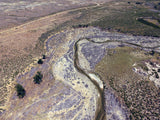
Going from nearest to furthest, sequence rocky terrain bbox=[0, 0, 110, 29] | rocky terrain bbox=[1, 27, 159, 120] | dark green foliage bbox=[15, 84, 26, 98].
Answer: rocky terrain bbox=[1, 27, 159, 120]
dark green foliage bbox=[15, 84, 26, 98]
rocky terrain bbox=[0, 0, 110, 29]

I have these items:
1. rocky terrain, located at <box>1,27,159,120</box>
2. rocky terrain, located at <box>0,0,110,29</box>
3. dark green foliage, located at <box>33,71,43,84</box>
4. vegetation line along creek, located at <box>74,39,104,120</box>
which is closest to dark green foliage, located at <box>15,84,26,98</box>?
rocky terrain, located at <box>1,27,159,120</box>

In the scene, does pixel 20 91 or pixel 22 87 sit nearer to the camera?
pixel 20 91

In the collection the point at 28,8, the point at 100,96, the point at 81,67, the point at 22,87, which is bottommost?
the point at 100,96

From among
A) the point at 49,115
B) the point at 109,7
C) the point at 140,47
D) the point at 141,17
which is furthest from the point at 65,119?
the point at 109,7

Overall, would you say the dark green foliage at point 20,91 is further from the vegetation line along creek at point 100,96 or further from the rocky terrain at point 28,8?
the rocky terrain at point 28,8

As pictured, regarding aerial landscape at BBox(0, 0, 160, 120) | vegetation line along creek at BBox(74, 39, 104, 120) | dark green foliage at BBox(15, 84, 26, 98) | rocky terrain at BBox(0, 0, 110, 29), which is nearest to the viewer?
vegetation line along creek at BBox(74, 39, 104, 120)

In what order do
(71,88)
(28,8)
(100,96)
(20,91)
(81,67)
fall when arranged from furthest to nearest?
1. (28,8)
2. (81,67)
3. (71,88)
4. (100,96)
5. (20,91)

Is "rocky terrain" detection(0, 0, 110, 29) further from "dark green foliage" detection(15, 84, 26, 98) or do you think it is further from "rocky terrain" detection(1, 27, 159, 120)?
"dark green foliage" detection(15, 84, 26, 98)

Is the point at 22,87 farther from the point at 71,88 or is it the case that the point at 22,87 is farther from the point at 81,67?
the point at 81,67

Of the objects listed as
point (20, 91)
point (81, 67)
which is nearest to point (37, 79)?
point (20, 91)
